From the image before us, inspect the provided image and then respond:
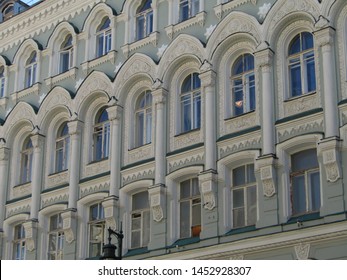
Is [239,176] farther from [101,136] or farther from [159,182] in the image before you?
[101,136]

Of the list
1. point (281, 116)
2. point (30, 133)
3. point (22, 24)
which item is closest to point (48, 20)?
point (22, 24)

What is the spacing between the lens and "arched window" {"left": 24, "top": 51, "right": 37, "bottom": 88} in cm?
3569

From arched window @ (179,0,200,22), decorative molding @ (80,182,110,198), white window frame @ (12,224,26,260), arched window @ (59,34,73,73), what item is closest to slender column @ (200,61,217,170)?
arched window @ (179,0,200,22)

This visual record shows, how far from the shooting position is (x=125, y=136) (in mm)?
30453

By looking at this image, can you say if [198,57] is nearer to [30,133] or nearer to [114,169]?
[114,169]

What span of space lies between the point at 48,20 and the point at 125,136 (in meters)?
8.26

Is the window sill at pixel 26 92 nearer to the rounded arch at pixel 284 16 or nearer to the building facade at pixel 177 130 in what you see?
the building facade at pixel 177 130

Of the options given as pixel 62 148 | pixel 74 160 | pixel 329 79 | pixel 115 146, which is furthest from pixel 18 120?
pixel 329 79

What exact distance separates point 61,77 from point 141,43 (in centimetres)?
457

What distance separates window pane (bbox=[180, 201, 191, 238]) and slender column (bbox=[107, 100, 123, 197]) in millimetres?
2909

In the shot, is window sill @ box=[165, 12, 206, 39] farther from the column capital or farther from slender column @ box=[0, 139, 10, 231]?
slender column @ box=[0, 139, 10, 231]

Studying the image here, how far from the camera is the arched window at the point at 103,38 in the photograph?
32875 mm

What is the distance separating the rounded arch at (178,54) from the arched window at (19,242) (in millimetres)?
9158

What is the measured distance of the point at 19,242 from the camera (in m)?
33.1
